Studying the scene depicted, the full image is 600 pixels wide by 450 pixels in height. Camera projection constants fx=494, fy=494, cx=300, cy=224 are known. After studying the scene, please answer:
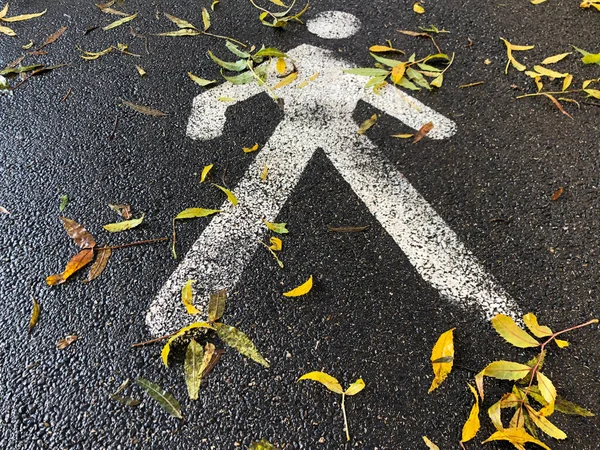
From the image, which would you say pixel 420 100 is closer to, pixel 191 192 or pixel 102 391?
pixel 191 192

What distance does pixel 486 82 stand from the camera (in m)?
2.59

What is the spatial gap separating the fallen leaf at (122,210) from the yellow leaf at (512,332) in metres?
1.52

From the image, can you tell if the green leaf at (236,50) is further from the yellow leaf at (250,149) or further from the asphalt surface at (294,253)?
the yellow leaf at (250,149)

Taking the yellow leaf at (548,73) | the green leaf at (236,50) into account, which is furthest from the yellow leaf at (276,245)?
the yellow leaf at (548,73)

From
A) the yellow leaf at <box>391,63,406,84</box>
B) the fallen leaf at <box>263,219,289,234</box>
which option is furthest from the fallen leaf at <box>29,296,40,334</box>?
the yellow leaf at <box>391,63,406,84</box>

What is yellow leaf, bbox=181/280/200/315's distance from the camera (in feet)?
6.04

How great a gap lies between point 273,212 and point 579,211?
1.30m

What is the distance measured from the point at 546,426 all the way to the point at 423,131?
4.49ft

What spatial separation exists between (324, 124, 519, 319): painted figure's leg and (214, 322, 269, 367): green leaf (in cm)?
70

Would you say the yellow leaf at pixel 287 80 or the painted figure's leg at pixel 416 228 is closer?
the painted figure's leg at pixel 416 228

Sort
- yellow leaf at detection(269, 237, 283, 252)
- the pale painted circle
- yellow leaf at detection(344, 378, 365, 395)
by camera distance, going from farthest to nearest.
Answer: the pale painted circle
yellow leaf at detection(269, 237, 283, 252)
yellow leaf at detection(344, 378, 365, 395)

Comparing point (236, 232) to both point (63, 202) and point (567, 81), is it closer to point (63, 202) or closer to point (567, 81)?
point (63, 202)

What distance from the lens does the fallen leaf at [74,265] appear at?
192 cm

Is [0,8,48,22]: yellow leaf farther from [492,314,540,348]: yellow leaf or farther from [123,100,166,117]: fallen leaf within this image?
[492,314,540,348]: yellow leaf
